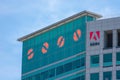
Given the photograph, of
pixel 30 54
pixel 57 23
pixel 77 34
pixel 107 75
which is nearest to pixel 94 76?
pixel 107 75

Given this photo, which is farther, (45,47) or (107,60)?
(45,47)

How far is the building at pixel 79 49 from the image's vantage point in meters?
112

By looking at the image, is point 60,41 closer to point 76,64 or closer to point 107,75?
point 76,64

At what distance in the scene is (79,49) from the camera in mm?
115062

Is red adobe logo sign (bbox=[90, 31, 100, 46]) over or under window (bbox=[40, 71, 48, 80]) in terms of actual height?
over

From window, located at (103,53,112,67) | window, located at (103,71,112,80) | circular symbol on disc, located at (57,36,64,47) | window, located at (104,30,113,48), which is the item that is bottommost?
window, located at (103,71,112,80)

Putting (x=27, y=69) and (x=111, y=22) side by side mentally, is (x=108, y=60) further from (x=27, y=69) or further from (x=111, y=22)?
(x=27, y=69)

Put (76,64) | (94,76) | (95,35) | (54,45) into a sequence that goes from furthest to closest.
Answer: (54,45), (76,64), (95,35), (94,76)

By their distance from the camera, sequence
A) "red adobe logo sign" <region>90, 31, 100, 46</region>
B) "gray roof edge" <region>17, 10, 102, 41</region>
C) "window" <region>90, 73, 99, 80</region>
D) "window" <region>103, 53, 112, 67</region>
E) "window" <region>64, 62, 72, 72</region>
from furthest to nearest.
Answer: "window" <region>64, 62, 72, 72</region>, "gray roof edge" <region>17, 10, 102, 41</region>, "red adobe logo sign" <region>90, 31, 100, 46</region>, "window" <region>90, 73, 99, 80</region>, "window" <region>103, 53, 112, 67</region>

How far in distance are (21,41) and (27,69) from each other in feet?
18.1

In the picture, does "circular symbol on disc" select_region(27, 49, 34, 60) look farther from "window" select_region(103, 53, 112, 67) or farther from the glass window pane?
"window" select_region(103, 53, 112, 67)

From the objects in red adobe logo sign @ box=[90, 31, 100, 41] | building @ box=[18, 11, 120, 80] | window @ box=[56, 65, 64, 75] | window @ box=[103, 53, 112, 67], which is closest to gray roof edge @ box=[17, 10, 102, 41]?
building @ box=[18, 11, 120, 80]

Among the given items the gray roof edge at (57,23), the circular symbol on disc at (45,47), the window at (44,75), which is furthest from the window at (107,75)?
the circular symbol on disc at (45,47)

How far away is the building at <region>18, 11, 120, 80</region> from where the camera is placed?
11206 cm
